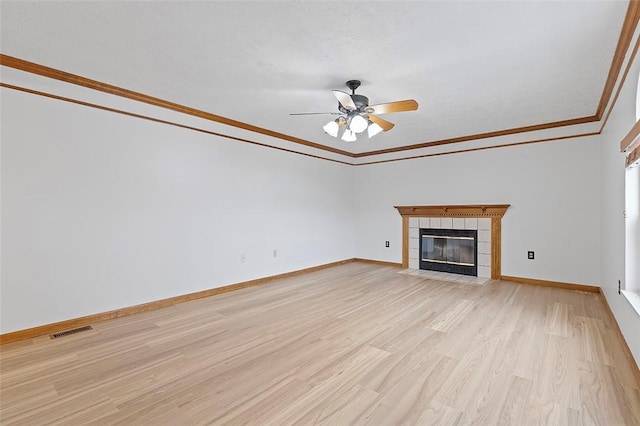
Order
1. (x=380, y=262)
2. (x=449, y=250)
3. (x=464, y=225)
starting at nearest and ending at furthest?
(x=464, y=225) < (x=449, y=250) < (x=380, y=262)

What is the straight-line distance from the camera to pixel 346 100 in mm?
2857

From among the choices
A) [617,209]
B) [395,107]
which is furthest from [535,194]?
[395,107]

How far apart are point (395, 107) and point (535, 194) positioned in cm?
319

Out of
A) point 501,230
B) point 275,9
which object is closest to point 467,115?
point 501,230

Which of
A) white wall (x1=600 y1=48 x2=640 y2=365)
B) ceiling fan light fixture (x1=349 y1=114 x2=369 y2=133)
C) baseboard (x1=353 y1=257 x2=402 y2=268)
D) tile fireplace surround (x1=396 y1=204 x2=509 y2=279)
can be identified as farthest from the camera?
baseboard (x1=353 y1=257 x2=402 y2=268)

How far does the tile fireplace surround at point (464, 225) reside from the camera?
5.03 metres

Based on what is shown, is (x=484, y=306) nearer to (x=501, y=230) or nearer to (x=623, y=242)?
(x=623, y=242)

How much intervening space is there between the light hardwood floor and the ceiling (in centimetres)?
237

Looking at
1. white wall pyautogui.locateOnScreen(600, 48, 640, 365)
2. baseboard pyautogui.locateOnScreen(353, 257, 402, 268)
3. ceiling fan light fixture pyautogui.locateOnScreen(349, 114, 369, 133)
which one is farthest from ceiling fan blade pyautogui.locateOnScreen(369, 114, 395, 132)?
baseboard pyautogui.locateOnScreen(353, 257, 402, 268)

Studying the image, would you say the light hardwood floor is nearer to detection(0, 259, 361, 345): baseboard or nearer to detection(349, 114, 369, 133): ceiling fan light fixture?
detection(0, 259, 361, 345): baseboard

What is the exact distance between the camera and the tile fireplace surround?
503 centimetres

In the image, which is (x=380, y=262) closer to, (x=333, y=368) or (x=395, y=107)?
(x=395, y=107)

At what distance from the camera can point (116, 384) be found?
204 centimetres

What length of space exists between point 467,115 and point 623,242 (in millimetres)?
2223
